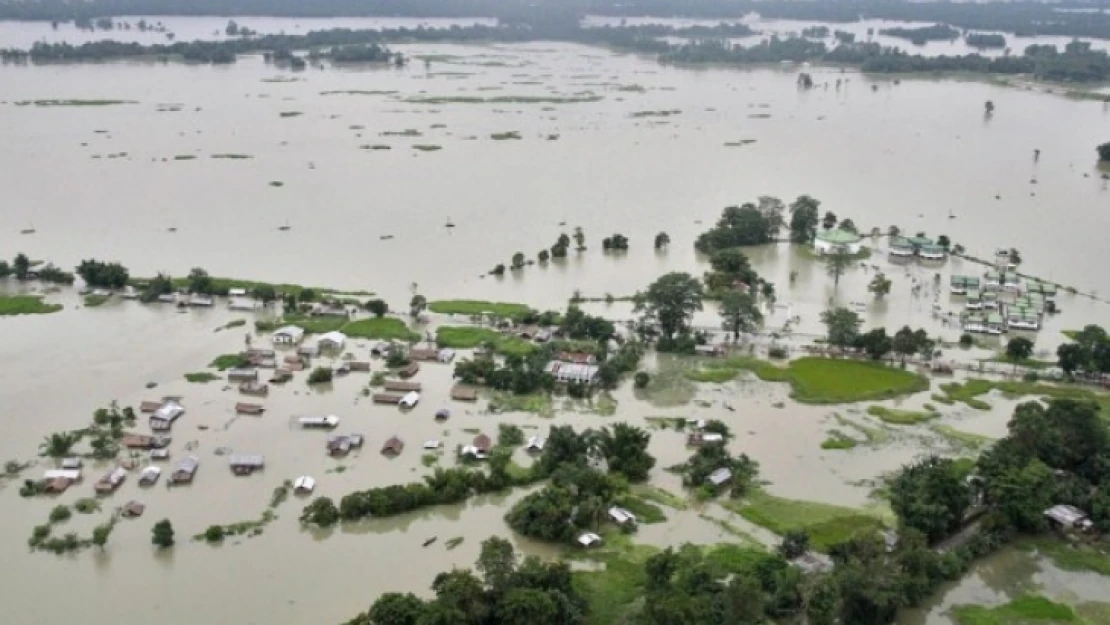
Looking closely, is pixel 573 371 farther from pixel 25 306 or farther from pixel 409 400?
pixel 25 306

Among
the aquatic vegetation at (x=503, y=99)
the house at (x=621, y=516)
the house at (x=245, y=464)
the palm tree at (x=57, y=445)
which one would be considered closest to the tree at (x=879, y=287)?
the house at (x=621, y=516)

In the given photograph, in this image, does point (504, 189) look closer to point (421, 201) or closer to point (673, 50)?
point (421, 201)

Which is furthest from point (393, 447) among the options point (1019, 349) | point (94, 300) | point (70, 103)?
point (70, 103)

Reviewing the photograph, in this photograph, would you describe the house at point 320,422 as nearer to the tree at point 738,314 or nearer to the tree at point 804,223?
the tree at point 738,314

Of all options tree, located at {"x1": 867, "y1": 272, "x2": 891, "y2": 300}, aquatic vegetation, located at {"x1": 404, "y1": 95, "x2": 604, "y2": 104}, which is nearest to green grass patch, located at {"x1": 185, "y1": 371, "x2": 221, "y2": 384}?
tree, located at {"x1": 867, "y1": 272, "x2": 891, "y2": 300}

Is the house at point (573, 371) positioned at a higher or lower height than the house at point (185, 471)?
higher

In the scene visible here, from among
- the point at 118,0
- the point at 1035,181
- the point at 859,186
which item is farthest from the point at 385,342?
the point at 118,0
